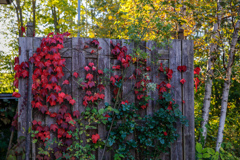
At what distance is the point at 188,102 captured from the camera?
321cm

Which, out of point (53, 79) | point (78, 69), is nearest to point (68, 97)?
point (53, 79)

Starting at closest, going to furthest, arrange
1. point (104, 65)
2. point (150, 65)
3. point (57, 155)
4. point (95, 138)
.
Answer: point (57, 155), point (95, 138), point (104, 65), point (150, 65)

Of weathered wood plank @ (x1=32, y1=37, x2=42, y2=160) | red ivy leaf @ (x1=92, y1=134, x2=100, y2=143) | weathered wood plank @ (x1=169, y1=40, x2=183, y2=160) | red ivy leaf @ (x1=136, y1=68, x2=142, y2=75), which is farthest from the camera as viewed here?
weathered wood plank @ (x1=169, y1=40, x2=183, y2=160)

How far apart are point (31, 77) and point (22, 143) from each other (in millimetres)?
847

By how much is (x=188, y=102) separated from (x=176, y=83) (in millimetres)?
327

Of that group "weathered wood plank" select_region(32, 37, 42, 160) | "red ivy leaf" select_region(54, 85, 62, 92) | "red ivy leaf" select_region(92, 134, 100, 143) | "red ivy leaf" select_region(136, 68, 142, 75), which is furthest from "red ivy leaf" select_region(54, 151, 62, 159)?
"red ivy leaf" select_region(136, 68, 142, 75)

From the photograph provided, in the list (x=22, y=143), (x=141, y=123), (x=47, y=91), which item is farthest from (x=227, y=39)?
(x=22, y=143)

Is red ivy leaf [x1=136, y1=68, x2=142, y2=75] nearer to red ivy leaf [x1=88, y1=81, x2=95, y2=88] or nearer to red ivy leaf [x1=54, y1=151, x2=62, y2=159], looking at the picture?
red ivy leaf [x1=88, y1=81, x2=95, y2=88]

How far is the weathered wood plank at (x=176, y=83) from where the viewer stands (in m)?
3.16

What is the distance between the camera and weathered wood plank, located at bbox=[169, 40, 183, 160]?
Result: 124 inches

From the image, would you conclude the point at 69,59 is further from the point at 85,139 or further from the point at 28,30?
the point at 85,139

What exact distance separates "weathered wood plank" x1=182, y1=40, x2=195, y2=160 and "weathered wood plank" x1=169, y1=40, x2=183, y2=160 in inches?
2.6

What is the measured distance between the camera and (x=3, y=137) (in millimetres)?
3820

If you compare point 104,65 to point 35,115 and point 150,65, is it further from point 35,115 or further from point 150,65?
point 35,115
